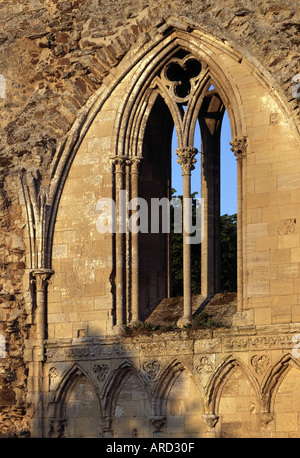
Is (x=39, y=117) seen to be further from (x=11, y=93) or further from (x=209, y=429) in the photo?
(x=209, y=429)

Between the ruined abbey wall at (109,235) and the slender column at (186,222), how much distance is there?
0.54 metres

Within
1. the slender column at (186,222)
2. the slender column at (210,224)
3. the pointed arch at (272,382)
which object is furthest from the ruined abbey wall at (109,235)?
the slender column at (210,224)

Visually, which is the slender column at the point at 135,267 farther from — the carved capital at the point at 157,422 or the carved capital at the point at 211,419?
the carved capital at the point at 211,419

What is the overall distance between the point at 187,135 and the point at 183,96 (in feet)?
3.43

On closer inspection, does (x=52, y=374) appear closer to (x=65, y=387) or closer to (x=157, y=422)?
(x=65, y=387)

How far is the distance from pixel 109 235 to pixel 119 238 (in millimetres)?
168

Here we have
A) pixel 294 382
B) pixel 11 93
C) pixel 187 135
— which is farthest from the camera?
pixel 11 93

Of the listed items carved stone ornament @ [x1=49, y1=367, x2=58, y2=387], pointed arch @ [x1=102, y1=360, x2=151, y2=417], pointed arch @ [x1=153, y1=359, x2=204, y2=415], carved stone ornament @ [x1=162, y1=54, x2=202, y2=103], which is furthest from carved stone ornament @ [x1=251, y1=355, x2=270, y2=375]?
carved stone ornament @ [x1=162, y1=54, x2=202, y2=103]

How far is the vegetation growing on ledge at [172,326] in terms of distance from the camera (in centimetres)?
1873

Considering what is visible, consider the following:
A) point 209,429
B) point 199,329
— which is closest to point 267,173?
point 199,329

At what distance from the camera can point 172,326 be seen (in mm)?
19109

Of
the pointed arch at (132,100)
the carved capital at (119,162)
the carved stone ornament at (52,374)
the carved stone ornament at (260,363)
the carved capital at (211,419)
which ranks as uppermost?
the pointed arch at (132,100)

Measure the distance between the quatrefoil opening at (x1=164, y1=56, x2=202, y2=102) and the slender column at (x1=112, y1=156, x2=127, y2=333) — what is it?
136cm

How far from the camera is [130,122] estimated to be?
20016 mm
